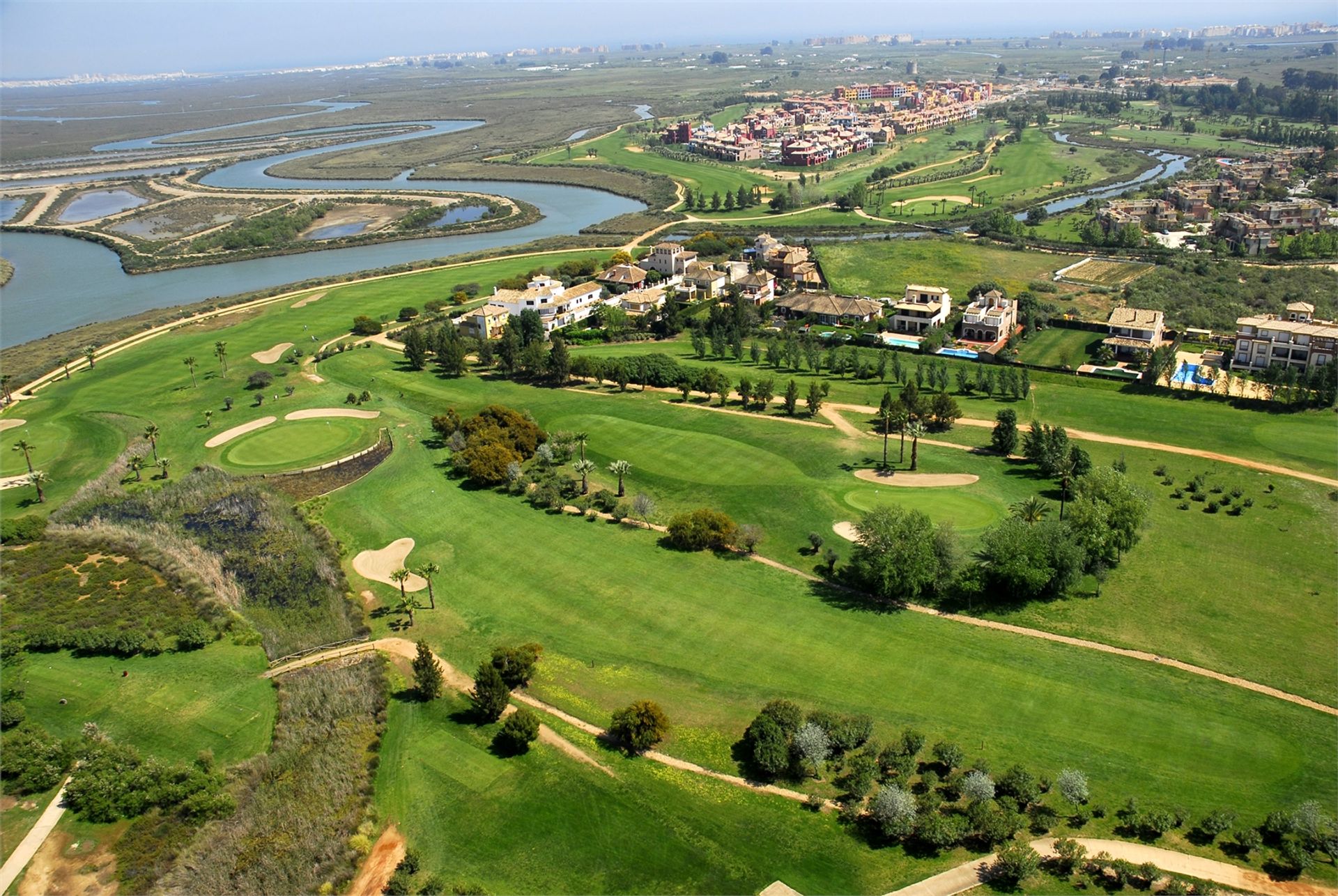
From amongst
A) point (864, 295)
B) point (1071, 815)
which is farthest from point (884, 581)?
point (864, 295)

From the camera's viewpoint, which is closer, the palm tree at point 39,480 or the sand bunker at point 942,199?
the palm tree at point 39,480

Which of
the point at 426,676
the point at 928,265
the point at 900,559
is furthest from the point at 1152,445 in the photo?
the point at 928,265

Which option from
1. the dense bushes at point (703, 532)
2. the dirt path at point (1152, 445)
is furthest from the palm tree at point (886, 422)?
the dense bushes at point (703, 532)

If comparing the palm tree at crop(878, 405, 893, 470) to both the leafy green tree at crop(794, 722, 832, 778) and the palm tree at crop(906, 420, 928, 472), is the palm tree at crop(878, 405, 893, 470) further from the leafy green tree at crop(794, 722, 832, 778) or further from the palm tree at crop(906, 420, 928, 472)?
the leafy green tree at crop(794, 722, 832, 778)

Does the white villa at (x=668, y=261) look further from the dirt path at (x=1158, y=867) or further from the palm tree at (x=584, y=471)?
the dirt path at (x=1158, y=867)

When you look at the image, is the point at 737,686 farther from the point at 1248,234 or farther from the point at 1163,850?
the point at 1248,234

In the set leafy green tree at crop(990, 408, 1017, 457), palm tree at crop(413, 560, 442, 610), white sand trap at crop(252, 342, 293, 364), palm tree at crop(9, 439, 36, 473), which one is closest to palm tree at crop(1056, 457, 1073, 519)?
leafy green tree at crop(990, 408, 1017, 457)
